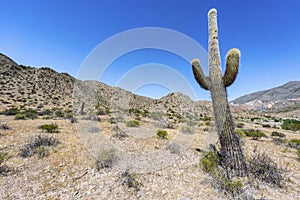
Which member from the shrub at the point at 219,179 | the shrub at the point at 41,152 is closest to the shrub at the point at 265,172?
the shrub at the point at 219,179

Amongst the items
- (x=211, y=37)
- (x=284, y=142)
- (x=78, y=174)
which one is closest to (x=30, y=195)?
(x=78, y=174)

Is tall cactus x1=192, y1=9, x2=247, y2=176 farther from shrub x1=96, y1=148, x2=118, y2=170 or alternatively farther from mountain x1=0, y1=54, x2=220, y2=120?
mountain x1=0, y1=54, x2=220, y2=120

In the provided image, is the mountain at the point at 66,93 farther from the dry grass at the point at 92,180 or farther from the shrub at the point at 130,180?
the shrub at the point at 130,180

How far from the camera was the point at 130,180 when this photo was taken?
12.0 ft

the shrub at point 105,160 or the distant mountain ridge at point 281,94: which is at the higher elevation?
the distant mountain ridge at point 281,94

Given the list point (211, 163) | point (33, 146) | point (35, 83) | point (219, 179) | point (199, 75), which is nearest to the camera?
point (219, 179)

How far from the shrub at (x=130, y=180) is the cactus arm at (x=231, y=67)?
3.83 meters

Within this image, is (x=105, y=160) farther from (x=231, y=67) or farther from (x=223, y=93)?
(x=231, y=67)

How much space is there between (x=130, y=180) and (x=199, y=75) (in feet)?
13.0

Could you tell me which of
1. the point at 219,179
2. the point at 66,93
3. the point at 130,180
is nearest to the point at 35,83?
the point at 66,93

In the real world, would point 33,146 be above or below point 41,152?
above

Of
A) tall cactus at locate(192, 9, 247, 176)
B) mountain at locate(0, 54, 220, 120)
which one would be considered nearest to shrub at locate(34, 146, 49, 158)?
tall cactus at locate(192, 9, 247, 176)

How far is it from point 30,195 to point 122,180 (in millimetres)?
1886

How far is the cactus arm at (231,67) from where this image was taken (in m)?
4.73
